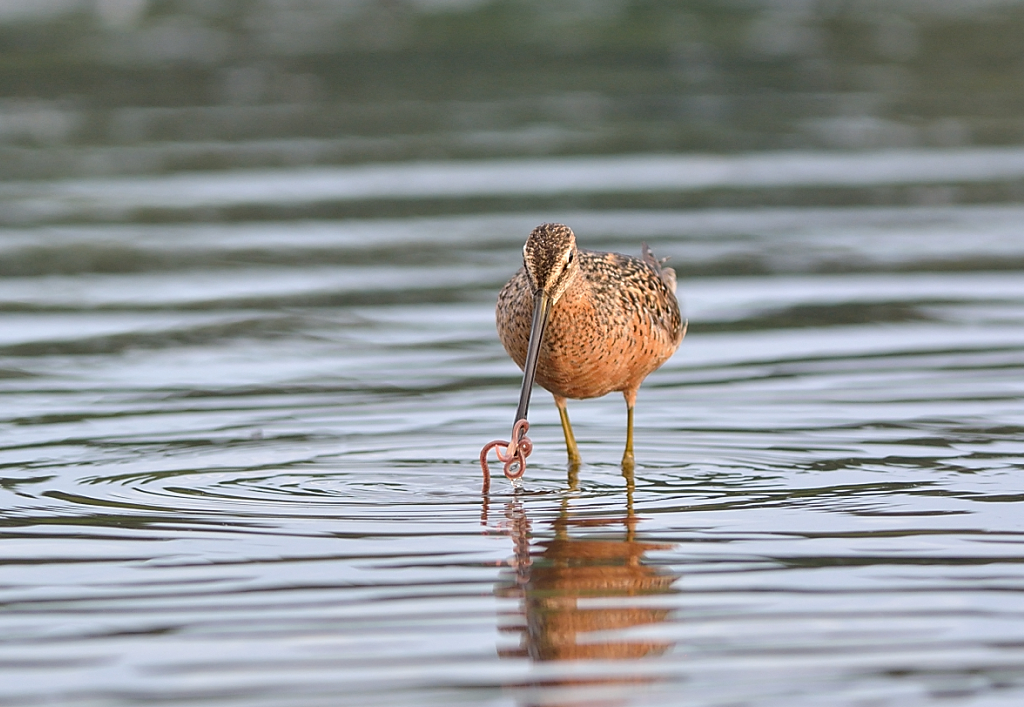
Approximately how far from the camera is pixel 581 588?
5750mm

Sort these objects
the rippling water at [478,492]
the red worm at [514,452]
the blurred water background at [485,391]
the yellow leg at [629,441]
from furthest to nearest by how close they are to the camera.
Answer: the yellow leg at [629,441] < the red worm at [514,452] < the blurred water background at [485,391] < the rippling water at [478,492]

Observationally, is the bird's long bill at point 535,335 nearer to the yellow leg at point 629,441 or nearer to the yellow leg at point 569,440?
the yellow leg at point 629,441

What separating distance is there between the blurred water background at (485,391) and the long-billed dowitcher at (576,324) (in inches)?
14.2

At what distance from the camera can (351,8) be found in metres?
26.9

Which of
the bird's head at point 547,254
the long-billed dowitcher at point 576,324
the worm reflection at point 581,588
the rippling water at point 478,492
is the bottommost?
the worm reflection at point 581,588

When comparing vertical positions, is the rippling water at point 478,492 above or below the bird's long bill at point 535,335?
below

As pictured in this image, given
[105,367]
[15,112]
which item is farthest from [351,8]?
[105,367]

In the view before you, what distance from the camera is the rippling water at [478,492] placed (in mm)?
4906

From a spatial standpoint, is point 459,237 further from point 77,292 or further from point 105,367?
point 105,367

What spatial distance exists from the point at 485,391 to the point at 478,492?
2070mm

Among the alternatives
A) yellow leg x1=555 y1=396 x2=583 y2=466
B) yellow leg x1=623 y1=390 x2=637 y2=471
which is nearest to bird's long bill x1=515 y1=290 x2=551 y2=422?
yellow leg x1=623 y1=390 x2=637 y2=471

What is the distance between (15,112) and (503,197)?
7.64 metres

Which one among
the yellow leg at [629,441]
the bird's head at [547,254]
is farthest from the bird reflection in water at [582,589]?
the bird's head at [547,254]

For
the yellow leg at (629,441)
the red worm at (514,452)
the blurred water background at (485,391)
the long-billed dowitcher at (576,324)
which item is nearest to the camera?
the blurred water background at (485,391)
